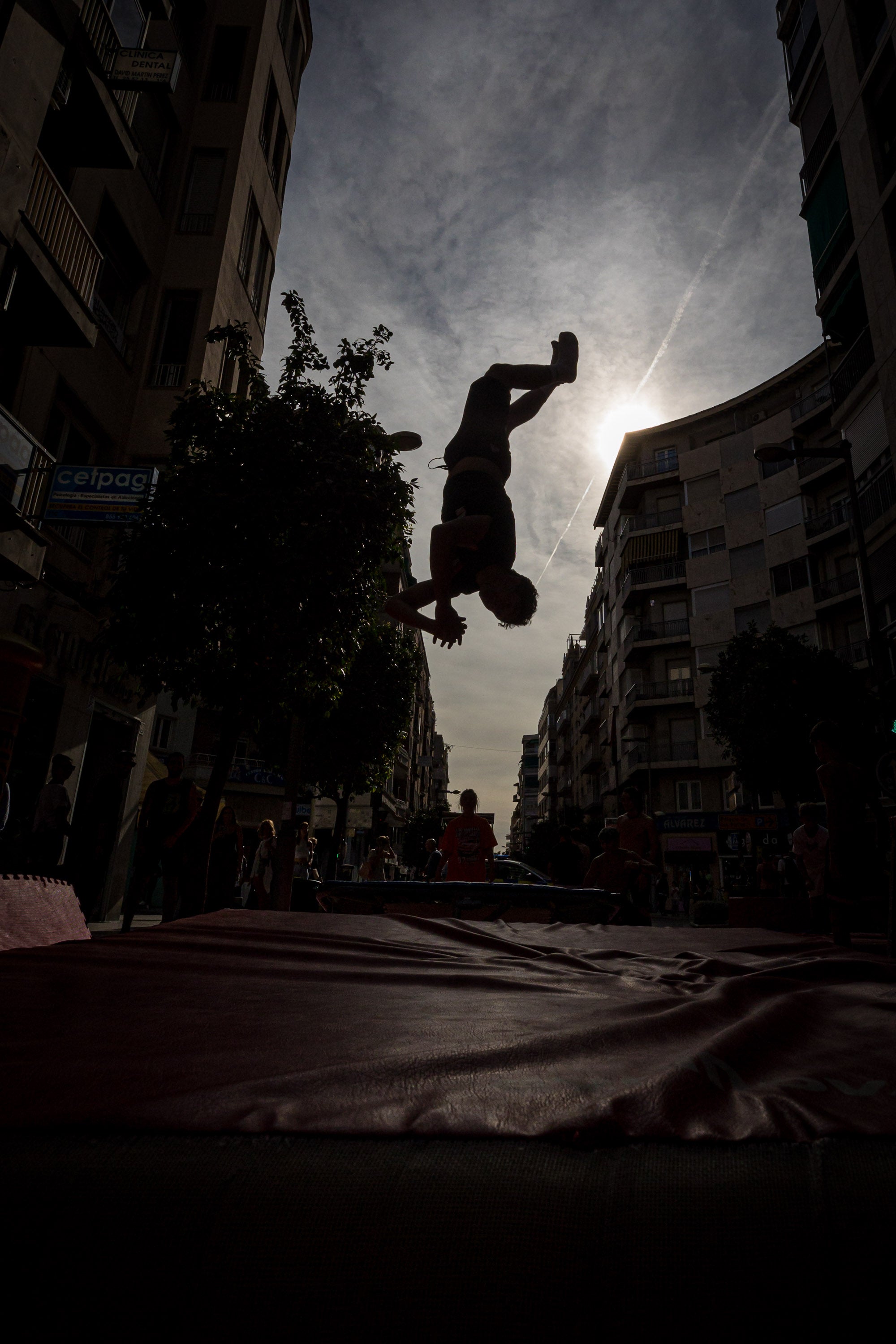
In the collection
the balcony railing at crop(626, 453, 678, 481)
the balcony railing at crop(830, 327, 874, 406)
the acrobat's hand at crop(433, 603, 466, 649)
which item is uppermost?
the balcony railing at crop(626, 453, 678, 481)

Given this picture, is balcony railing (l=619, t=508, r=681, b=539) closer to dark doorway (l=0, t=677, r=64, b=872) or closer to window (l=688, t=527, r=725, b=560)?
window (l=688, t=527, r=725, b=560)

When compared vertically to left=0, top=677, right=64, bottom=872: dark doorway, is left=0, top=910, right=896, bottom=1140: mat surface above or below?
below

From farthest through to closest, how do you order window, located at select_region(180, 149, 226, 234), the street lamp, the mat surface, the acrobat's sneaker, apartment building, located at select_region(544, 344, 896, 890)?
apartment building, located at select_region(544, 344, 896, 890)
window, located at select_region(180, 149, 226, 234)
the street lamp
the acrobat's sneaker
the mat surface

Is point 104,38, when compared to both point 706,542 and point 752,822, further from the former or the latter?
point 706,542

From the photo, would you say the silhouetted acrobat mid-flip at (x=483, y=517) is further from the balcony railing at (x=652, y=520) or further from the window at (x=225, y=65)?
the balcony railing at (x=652, y=520)

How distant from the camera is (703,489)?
1580 inches

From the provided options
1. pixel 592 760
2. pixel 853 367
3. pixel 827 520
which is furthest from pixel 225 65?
pixel 592 760

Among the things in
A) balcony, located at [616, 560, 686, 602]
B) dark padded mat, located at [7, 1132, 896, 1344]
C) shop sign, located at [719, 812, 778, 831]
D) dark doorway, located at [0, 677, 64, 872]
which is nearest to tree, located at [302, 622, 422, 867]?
dark doorway, located at [0, 677, 64, 872]

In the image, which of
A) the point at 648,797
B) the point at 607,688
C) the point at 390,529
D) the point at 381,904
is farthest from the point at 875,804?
the point at 607,688

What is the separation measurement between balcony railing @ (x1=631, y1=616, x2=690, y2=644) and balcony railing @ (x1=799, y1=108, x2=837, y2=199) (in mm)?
23148

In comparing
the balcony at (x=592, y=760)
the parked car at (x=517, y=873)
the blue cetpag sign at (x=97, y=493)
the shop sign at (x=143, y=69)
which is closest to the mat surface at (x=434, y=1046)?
the blue cetpag sign at (x=97, y=493)

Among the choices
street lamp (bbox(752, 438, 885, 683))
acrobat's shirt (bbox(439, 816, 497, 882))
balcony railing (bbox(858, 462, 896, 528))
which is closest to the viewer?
acrobat's shirt (bbox(439, 816, 497, 882))

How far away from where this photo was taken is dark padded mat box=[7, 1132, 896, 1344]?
764 millimetres

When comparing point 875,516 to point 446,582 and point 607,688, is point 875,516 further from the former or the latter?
point 607,688
